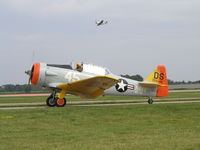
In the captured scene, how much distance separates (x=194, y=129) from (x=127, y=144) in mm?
3001

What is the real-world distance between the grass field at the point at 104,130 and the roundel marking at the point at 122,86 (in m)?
4.54

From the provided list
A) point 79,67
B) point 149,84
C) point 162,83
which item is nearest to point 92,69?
point 79,67

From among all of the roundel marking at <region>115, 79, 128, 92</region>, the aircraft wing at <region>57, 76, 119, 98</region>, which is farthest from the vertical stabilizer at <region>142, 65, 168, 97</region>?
the aircraft wing at <region>57, 76, 119, 98</region>

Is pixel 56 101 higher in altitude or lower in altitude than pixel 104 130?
higher

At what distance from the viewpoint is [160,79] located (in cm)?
2006

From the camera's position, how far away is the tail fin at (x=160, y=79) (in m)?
20.0

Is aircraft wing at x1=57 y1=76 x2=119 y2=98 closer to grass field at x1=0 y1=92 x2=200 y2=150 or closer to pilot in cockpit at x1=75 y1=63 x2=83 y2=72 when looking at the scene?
pilot in cockpit at x1=75 y1=63 x2=83 y2=72

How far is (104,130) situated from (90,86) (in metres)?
7.60

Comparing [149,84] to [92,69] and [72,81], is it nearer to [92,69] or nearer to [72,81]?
[92,69]

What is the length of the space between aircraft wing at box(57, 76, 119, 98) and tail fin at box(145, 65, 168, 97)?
4.18m

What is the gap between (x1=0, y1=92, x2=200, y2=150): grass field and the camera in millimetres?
6914

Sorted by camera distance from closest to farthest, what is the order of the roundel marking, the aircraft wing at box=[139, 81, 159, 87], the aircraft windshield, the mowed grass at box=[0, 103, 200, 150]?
the mowed grass at box=[0, 103, 200, 150] → the aircraft windshield → the roundel marking → the aircraft wing at box=[139, 81, 159, 87]

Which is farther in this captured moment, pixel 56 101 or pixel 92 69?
pixel 92 69

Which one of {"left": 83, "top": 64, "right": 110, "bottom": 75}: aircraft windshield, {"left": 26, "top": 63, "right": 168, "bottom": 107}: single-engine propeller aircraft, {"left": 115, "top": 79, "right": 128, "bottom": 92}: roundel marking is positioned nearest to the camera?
{"left": 26, "top": 63, "right": 168, "bottom": 107}: single-engine propeller aircraft
